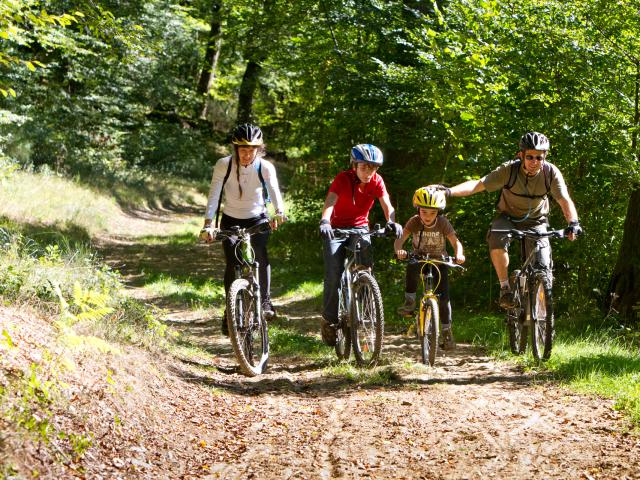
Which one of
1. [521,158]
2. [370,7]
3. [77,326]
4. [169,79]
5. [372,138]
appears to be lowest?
[77,326]

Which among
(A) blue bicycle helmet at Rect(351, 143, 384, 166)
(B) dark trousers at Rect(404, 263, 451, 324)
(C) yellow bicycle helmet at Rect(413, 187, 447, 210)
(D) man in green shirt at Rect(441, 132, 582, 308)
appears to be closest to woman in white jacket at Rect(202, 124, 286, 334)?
(A) blue bicycle helmet at Rect(351, 143, 384, 166)

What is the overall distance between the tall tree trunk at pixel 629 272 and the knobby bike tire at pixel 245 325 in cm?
480

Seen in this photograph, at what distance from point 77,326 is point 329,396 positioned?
88.6 inches

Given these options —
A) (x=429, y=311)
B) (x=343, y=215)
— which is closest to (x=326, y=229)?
(x=343, y=215)

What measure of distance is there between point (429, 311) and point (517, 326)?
1058 millimetres

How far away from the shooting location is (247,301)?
313 inches

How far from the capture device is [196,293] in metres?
13.1

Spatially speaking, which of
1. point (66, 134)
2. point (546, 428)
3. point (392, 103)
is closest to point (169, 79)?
point (66, 134)

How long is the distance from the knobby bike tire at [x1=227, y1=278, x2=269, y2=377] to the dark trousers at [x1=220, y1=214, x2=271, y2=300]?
31 centimetres

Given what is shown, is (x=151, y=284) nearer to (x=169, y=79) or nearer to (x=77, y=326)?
(x=77, y=326)

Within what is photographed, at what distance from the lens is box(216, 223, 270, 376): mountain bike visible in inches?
303

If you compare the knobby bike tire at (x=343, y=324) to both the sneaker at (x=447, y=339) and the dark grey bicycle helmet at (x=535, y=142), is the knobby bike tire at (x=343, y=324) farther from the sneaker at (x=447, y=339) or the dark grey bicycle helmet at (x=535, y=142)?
the dark grey bicycle helmet at (x=535, y=142)

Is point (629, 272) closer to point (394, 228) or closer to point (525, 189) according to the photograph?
point (525, 189)

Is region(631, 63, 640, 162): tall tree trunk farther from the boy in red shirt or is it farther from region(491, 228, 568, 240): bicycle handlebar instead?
the boy in red shirt
